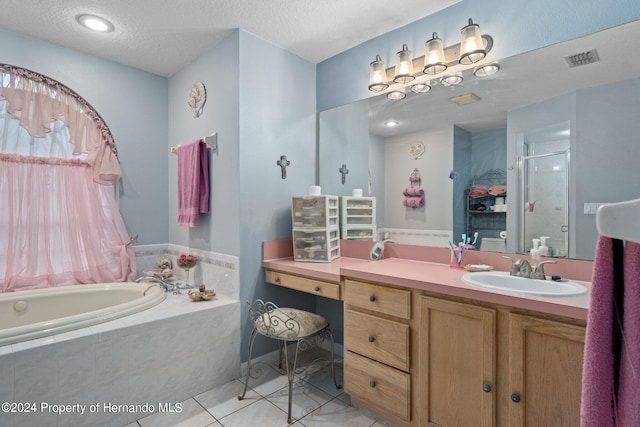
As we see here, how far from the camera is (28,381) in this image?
5.12ft

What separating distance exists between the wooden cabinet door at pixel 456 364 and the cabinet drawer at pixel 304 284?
1.97 feet

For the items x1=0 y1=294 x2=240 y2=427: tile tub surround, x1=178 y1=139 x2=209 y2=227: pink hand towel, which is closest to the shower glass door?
x1=0 y1=294 x2=240 y2=427: tile tub surround

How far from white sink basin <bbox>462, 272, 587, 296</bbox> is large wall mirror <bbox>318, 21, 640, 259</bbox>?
9.0 inches

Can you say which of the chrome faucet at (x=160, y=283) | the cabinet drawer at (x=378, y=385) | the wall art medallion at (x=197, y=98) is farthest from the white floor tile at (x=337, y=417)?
the wall art medallion at (x=197, y=98)

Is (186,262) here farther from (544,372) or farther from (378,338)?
(544,372)

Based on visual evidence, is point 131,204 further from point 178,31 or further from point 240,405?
point 240,405

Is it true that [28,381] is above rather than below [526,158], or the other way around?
below

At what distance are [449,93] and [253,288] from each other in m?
1.86

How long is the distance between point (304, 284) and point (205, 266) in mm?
932

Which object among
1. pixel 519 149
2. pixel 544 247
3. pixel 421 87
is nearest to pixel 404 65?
pixel 421 87

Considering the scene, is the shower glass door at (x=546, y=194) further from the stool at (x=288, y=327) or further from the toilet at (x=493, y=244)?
the stool at (x=288, y=327)

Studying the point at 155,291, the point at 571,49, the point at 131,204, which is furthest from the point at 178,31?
the point at 571,49

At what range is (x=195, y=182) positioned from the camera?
2.57 metres

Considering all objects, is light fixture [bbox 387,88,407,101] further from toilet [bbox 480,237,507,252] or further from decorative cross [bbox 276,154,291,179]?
toilet [bbox 480,237,507,252]
